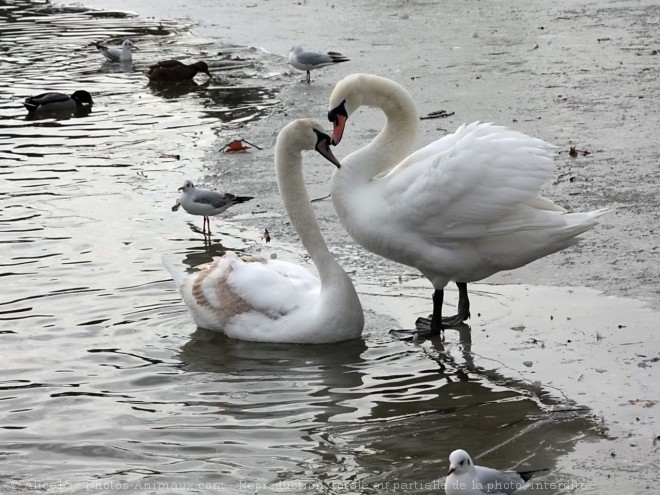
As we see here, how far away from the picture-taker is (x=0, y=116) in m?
13.5

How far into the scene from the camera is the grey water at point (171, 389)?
5043mm

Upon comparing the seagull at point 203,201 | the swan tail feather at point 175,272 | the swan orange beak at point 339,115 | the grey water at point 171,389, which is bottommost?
the grey water at point 171,389

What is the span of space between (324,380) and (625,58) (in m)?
8.31

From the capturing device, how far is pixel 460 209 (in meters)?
6.27

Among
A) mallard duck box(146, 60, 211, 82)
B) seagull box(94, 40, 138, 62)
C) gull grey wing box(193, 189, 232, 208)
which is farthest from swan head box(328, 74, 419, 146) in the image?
seagull box(94, 40, 138, 62)

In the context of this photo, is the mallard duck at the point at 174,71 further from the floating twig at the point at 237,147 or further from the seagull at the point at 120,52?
the floating twig at the point at 237,147

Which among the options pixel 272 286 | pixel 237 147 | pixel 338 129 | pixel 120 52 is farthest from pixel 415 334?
pixel 120 52

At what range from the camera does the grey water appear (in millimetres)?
5043

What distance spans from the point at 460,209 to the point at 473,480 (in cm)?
228

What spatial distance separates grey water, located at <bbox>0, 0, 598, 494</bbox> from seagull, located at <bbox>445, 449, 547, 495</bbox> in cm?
40

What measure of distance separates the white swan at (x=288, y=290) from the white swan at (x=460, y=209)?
353 millimetres

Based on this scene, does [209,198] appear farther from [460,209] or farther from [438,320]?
[460,209]

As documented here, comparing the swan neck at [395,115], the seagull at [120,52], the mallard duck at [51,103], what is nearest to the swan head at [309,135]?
the swan neck at [395,115]

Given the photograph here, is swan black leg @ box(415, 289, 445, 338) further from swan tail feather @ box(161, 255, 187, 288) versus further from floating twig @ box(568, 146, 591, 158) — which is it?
floating twig @ box(568, 146, 591, 158)
